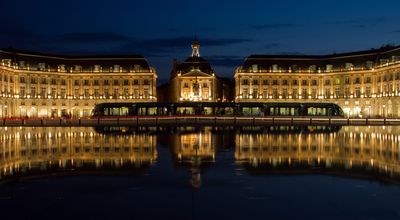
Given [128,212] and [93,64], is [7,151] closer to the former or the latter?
[128,212]

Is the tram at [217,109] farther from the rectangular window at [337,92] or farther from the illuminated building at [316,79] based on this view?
the rectangular window at [337,92]

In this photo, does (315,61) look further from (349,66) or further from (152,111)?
(152,111)

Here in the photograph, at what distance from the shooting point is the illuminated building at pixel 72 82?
114 meters

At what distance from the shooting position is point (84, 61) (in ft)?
410

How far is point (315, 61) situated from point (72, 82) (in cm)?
6248

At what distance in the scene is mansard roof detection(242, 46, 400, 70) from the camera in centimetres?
11925

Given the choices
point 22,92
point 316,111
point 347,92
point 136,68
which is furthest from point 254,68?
point 22,92

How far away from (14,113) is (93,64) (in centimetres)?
2438

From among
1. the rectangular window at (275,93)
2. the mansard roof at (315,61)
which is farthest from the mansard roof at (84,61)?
the rectangular window at (275,93)

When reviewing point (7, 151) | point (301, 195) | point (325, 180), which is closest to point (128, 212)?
point (301, 195)

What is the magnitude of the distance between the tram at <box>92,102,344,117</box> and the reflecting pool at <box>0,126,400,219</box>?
56517 mm

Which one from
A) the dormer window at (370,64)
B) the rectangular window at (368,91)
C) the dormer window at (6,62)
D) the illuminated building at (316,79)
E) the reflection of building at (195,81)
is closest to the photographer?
the dormer window at (6,62)

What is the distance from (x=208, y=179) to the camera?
19.0 meters

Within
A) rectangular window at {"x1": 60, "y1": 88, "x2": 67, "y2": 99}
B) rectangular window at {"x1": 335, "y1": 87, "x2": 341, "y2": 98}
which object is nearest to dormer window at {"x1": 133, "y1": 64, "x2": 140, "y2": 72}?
rectangular window at {"x1": 60, "y1": 88, "x2": 67, "y2": 99}
